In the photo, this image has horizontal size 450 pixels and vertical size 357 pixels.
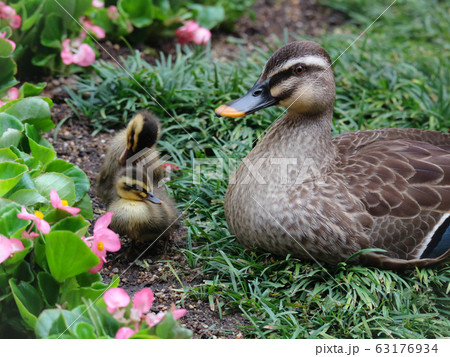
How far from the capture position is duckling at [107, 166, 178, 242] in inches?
131

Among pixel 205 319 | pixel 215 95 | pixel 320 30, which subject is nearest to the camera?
pixel 205 319

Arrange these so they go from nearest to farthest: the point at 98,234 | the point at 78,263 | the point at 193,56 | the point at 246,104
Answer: the point at 78,263, the point at 98,234, the point at 246,104, the point at 193,56

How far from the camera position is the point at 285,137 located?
3.40 meters

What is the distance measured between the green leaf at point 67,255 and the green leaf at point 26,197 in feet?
1.34

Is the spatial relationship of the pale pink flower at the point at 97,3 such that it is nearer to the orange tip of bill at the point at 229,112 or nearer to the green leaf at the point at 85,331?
the orange tip of bill at the point at 229,112

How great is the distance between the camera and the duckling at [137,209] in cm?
334

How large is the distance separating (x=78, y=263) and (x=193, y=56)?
3.09m

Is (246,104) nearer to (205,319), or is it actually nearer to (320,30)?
(205,319)

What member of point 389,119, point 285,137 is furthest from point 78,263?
point 389,119

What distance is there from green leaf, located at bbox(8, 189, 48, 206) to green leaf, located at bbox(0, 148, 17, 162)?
27cm

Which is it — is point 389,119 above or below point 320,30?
below

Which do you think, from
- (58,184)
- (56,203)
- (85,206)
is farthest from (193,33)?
(56,203)

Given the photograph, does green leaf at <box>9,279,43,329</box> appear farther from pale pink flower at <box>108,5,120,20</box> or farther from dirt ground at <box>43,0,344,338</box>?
pale pink flower at <box>108,5,120,20</box>

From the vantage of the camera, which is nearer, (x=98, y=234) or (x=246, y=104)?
(x=98, y=234)
